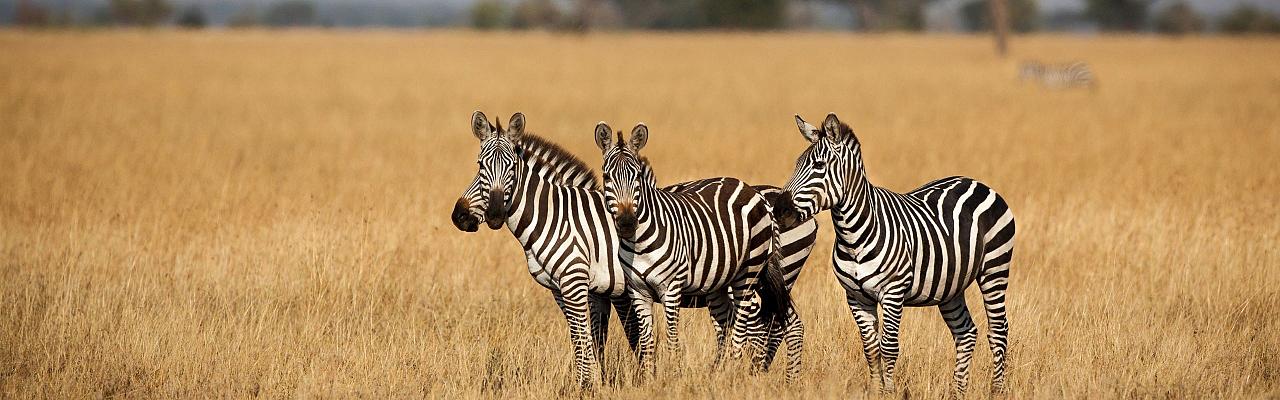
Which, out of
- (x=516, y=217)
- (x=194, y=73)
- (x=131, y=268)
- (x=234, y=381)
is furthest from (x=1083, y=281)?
(x=194, y=73)

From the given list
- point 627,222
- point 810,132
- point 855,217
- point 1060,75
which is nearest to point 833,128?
point 810,132

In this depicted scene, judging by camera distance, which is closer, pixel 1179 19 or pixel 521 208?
pixel 521 208

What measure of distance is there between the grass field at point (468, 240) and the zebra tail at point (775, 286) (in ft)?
1.33

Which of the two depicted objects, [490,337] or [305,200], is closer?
[490,337]

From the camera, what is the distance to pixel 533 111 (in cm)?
2552

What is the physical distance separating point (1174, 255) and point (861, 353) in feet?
11.9

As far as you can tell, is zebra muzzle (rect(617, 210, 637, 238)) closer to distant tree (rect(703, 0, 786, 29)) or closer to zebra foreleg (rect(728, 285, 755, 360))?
zebra foreleg (rect(728, 285, 755, 360))

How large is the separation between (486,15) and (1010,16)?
4753 cm

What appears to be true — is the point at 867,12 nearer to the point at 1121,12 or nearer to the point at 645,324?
the point at 1121,12

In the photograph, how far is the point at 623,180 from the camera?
5.56 meters

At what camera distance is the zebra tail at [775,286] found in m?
6.56

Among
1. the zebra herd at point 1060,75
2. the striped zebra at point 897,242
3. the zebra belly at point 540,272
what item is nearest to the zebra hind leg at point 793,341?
the striped zebra at point 897,242

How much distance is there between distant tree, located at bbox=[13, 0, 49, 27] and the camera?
88.3 m

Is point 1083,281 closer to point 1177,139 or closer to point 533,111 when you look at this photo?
point 1177,139
